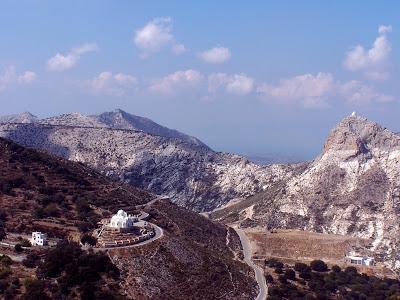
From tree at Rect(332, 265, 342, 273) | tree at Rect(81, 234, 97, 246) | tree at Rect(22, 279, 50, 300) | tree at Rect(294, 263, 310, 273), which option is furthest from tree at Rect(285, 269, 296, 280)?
tree at Rect(22, 279, 50, 300)

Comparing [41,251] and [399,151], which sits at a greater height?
[399,151]

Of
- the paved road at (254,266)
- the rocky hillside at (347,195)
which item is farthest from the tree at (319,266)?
the rocky hillside at (347,195)

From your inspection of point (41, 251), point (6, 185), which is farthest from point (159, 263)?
point (6, 185)

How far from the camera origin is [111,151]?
487ft

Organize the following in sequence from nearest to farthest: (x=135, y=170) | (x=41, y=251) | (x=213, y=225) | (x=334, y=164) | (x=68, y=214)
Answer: (x=41, y=251), (x=68, y=214), (x=213, y=225), (x=334, y=164), (x=135, y=170)

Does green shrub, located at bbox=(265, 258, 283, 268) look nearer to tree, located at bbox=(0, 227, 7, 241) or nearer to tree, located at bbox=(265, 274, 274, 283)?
tree, located at bbox=(265, 274, 274, 283)

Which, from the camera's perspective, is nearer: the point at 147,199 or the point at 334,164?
the point at 147,199

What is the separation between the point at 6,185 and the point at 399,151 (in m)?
64.8

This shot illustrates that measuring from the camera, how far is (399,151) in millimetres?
100812

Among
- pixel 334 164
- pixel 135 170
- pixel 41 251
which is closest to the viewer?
pixel 41 251

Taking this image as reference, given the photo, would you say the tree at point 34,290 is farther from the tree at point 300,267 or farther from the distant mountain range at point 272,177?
the distant mountain range at point 272,177

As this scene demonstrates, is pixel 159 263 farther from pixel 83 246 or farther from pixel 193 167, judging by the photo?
pixel 193 167

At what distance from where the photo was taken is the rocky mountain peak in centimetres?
10462

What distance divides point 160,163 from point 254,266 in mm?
75381
